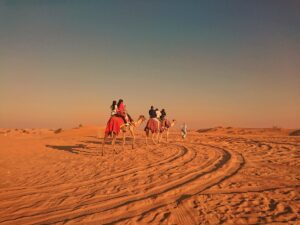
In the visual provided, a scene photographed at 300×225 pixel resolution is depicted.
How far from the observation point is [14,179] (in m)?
10.5

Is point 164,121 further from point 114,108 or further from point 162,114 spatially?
point 114,108

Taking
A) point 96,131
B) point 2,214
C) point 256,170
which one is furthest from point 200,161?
point 96,131

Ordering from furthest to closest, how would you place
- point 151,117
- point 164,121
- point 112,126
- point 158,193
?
point 164,121, point 151,117, point 112,126, point 158,193

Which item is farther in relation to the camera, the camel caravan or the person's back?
the person's back

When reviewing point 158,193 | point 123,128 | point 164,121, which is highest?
point 164,121

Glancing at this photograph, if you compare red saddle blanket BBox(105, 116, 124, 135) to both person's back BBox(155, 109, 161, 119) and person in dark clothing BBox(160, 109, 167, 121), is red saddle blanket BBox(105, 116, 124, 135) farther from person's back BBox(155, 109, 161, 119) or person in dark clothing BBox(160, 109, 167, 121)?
person in dark clothing BBox(160, 109, 167, 121)

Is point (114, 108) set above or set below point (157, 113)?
below

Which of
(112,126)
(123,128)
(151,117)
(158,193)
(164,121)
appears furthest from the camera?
(164,121)

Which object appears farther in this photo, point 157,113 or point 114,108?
point 157,113

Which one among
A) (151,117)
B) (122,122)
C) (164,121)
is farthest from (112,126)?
(164,121)

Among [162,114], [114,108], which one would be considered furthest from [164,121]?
A: [114,108]

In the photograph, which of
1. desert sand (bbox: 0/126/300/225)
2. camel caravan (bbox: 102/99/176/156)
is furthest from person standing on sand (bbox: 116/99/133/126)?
desert sand (bbox: 0/126/300/225)

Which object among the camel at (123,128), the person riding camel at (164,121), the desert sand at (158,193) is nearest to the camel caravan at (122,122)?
the camel at (123,128)

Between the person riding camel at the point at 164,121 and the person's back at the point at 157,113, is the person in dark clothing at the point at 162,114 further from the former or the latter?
the person's back at the point at 157,113
